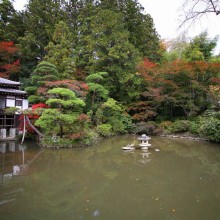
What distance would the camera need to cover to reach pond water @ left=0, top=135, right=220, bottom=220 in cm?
471

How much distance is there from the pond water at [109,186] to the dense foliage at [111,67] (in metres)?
5.22

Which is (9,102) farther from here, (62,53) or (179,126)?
(179,126)

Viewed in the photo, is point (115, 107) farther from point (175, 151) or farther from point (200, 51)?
point (200, 51)

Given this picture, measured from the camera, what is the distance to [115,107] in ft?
55.3

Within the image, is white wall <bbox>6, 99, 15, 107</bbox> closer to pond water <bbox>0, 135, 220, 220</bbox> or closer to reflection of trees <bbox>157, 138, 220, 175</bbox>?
pond water <bbox>0, 135, 220, 220</bbox>

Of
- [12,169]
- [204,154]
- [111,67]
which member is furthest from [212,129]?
[12,169]

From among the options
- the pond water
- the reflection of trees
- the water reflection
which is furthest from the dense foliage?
the pond water

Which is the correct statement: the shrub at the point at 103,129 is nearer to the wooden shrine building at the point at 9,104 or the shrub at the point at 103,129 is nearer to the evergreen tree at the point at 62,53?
the evergreen tree at the point at 62,53

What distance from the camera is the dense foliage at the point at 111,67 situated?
16.9m

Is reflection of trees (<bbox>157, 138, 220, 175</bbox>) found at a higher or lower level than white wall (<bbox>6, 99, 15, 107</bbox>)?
lower

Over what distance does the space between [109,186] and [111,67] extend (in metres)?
14.1

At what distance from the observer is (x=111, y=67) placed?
19.1 metres

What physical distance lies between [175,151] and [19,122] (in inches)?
432

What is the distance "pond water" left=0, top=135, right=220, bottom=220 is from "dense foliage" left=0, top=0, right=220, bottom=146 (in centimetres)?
522
